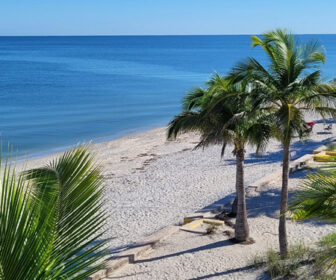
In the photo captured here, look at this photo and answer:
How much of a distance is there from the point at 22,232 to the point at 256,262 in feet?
26.6

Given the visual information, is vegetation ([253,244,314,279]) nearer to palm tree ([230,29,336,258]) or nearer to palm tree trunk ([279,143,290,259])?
palm tree trunk ([279,143,290,259])

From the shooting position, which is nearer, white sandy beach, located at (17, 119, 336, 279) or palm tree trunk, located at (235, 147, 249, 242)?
white sandy beach, located at (17, 119, 336, 279)

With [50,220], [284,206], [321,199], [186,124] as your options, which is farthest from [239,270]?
[50,220]

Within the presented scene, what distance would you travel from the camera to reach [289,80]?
326 inches

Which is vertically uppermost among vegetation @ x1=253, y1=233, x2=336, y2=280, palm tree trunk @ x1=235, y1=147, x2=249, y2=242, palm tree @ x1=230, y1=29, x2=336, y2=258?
palm tree @ x1=230, y1=29, x2=336, y2=258

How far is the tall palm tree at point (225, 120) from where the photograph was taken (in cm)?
902

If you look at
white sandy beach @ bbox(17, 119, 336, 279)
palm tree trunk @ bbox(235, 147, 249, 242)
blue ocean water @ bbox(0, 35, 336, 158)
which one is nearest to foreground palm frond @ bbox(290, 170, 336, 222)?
white sandy beach @ bbox(17, 119, 336, 279)

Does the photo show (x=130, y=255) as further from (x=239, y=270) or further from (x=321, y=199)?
(x=321, y=199)

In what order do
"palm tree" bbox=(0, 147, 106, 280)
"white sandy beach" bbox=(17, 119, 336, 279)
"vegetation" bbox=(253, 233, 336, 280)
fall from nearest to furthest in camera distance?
"palm tree" bbox=(0, 147, 106, 280) < "vegetation" bbox=(253, 233, 336, 280) < "white sandy beach" bbox=(17, 119, 336, 279)

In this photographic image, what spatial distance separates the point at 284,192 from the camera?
364 inches

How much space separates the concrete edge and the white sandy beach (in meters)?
0.19

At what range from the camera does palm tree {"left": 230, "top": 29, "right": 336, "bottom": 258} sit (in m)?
8.23

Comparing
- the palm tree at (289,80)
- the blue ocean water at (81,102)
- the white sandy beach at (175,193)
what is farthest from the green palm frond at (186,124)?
the blue ocean water at (81,102)

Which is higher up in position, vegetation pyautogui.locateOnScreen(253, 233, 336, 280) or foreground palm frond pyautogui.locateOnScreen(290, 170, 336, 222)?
foreground palm frond pyautogui.locateOnScreen(290, 170, 336, 222)
